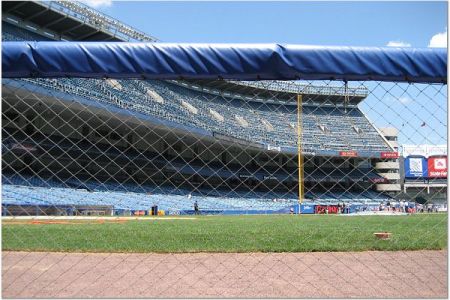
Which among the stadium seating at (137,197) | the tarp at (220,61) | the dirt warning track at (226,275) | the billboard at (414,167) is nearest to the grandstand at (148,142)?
the stadium seating at (137,197)

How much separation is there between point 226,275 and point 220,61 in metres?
3.23

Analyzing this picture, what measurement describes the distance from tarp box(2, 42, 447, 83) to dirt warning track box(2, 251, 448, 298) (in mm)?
2254

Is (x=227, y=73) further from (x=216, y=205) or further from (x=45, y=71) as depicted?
(x=216, y=205)

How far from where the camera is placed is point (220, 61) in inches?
144

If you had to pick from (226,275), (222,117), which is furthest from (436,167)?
(226,275)

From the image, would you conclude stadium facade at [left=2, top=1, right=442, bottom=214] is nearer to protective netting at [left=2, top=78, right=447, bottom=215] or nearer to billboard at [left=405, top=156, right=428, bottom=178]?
protective netting at [left=2, top=78, right=447, bottom=215]

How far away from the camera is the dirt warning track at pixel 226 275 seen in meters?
4.74

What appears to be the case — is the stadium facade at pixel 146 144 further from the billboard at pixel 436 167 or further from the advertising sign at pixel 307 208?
the billboard at pixel 436 167

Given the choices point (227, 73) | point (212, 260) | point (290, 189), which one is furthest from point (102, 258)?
point (290, 189)

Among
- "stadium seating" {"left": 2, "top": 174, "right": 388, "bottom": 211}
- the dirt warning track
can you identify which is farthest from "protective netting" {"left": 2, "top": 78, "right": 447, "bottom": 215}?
the dirt warning track

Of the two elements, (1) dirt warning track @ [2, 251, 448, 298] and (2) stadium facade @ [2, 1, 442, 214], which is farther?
(2) stadium facade @ [2, 1, 442, 214]

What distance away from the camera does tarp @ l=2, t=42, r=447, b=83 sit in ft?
12.0

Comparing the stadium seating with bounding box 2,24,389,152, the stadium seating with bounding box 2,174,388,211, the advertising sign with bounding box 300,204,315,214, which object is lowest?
the advertising sign with bounding box 300,204,315,214

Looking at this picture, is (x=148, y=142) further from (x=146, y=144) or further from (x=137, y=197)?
(x=137, y=197)
